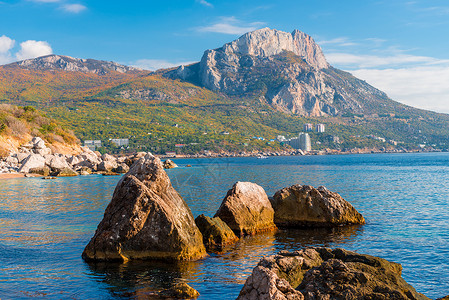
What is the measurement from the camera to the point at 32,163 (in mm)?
58188

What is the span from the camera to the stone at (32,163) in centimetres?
5675

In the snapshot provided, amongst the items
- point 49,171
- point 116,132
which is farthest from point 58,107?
point 49,171

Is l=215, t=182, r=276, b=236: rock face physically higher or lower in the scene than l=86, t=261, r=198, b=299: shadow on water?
higher

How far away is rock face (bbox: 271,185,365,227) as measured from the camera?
21.6 meters

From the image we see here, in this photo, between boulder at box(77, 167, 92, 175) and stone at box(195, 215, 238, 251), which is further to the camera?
boulder at box(77, 167, 92, 175)

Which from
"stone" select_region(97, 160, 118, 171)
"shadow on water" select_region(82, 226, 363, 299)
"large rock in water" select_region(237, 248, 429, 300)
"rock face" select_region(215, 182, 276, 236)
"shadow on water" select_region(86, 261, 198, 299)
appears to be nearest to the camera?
"large rock in water" select_region(237, 248, 429, 300)

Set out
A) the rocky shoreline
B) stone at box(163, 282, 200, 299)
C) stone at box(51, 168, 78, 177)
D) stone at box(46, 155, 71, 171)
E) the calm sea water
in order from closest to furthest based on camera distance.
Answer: the rocky shoreline
stone at box(163, 282, 200, 299)
the calm sea water
stone at box(51, 168, 78, 177)
stone at box(46, 155, 71, 171)

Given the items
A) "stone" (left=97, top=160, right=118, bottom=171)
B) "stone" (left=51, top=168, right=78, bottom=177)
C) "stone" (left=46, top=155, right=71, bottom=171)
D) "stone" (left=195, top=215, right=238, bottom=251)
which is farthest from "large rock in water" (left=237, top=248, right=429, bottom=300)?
"stone" (left=97, top=160, right=118, bottom=171)

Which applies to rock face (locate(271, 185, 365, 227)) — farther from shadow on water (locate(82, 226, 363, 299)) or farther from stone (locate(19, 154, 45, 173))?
stone (locate(19, 154, 45, 173))

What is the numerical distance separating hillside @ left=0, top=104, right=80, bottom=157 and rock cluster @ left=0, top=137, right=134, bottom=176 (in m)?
2.17

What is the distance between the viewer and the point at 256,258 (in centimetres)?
1490

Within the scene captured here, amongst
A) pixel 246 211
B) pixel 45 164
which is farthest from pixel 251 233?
pixel 45 164

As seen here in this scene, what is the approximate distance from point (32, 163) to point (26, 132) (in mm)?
16127

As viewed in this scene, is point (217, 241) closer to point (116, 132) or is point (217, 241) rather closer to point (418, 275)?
point (418, 275)
